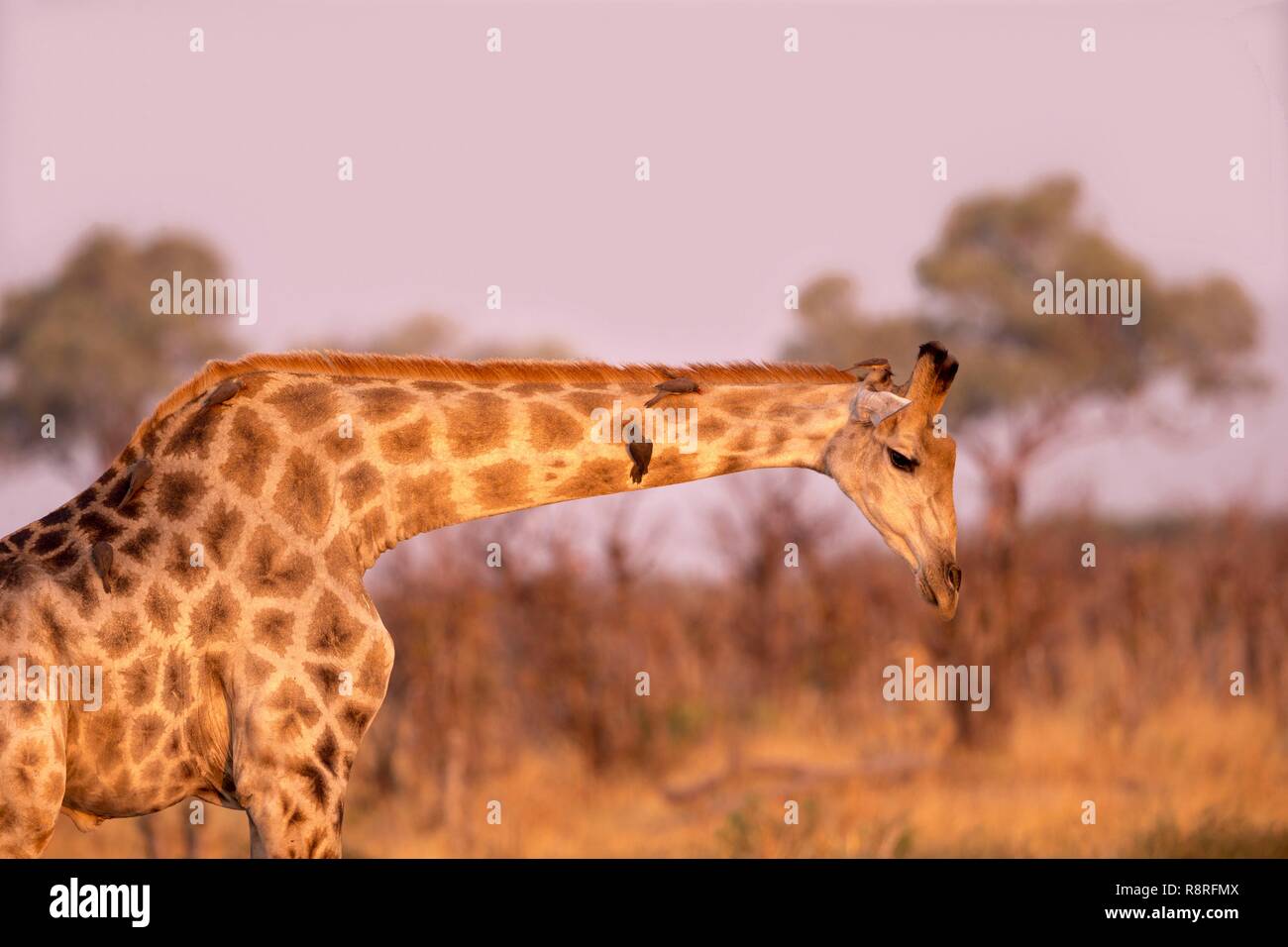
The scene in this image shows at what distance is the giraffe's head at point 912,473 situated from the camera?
6.74 m

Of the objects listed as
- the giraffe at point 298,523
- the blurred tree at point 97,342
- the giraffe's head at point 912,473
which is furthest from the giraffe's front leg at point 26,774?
the blurred tree at point 97,342

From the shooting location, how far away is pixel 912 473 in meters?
6.75

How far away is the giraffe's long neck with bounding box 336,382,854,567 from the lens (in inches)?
275

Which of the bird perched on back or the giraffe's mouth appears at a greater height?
the bird perched on back

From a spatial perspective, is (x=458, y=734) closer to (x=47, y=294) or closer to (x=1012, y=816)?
(x=1012, y=816)

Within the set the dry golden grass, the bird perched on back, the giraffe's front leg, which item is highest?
the bird perched on back

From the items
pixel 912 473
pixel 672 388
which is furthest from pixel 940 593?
pixel 672 388

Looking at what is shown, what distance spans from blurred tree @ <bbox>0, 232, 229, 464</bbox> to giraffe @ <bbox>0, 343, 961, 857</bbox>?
20.7 metres

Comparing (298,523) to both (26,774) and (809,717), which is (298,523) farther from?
(809,717)

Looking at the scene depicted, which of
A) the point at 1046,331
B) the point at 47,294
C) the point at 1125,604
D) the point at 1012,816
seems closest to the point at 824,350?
the point at 1046,331

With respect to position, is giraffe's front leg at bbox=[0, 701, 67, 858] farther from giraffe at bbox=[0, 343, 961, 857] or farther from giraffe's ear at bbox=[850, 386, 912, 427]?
giraffe's ear at bbox=[850, 386, 912, 427]

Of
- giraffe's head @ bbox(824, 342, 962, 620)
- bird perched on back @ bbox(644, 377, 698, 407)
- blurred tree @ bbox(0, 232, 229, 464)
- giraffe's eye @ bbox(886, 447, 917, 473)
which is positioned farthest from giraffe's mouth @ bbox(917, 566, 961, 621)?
blurred tree @ bbox(0, 232, 229, 464)

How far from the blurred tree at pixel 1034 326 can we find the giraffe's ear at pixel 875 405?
29.3 m

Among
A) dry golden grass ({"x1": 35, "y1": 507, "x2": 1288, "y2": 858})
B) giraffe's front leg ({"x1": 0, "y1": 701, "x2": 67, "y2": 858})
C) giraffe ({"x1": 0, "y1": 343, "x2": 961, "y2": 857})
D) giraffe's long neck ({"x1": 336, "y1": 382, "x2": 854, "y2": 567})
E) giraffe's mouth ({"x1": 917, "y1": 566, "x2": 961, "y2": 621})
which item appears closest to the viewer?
giraffe's front leg ({"x1": 0, "y1": 701, "x2": 67, "y2": 858})
